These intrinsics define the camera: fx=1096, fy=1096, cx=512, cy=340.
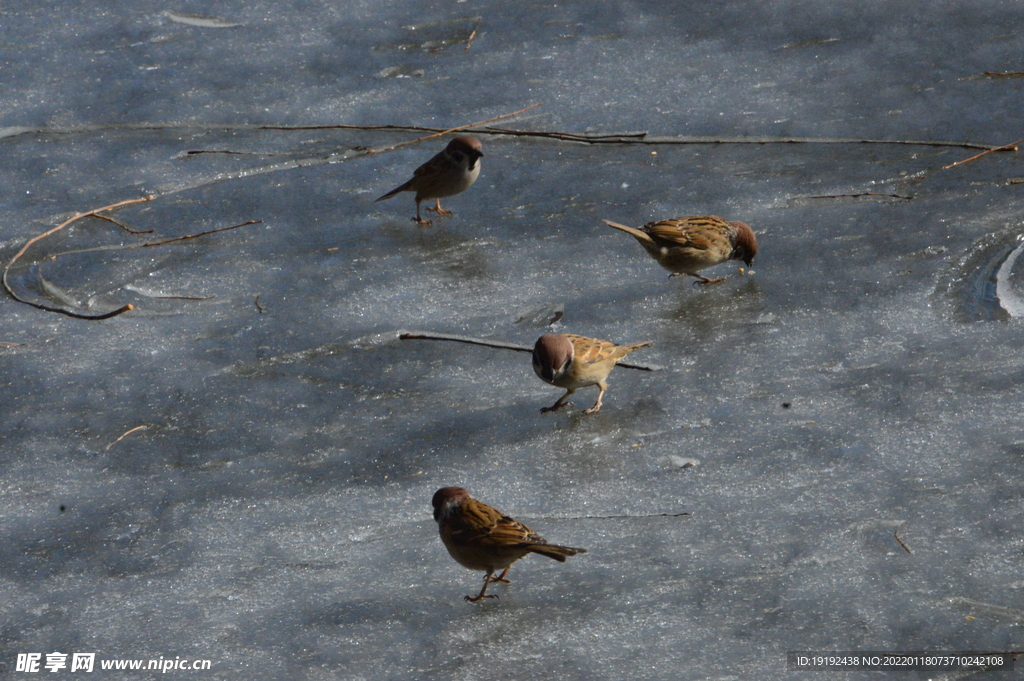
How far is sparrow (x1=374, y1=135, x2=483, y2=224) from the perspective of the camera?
6.45 meters

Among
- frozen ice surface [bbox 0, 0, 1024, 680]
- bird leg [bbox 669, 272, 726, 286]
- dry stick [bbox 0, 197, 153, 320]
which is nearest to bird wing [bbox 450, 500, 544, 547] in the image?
frozen ice surface [bbox 0, 0, 1024, 680]

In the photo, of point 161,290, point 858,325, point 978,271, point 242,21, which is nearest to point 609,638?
point 858,325

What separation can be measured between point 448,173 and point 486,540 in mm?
3320

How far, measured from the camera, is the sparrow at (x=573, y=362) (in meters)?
4.56

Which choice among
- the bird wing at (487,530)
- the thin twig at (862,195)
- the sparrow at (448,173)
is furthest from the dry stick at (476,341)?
the thin twig at (862,195)

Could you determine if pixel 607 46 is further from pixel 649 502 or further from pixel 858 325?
pixel 649 502

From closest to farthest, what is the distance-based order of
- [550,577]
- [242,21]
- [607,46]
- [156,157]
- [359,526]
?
[550,577] < [359,526] < [156,157] < [607,46] < [242,21]

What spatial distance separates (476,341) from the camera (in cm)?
527

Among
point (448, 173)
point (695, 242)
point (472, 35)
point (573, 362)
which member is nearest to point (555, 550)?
point (573, 362)

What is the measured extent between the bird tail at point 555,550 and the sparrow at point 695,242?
2358 millimetres

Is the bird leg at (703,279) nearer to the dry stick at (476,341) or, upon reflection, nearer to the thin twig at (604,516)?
the dry stick at (476,341)

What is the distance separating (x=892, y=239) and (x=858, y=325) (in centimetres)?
93

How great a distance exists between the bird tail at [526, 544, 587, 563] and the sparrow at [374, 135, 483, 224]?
334cm

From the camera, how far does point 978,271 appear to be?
5449 millimetres
